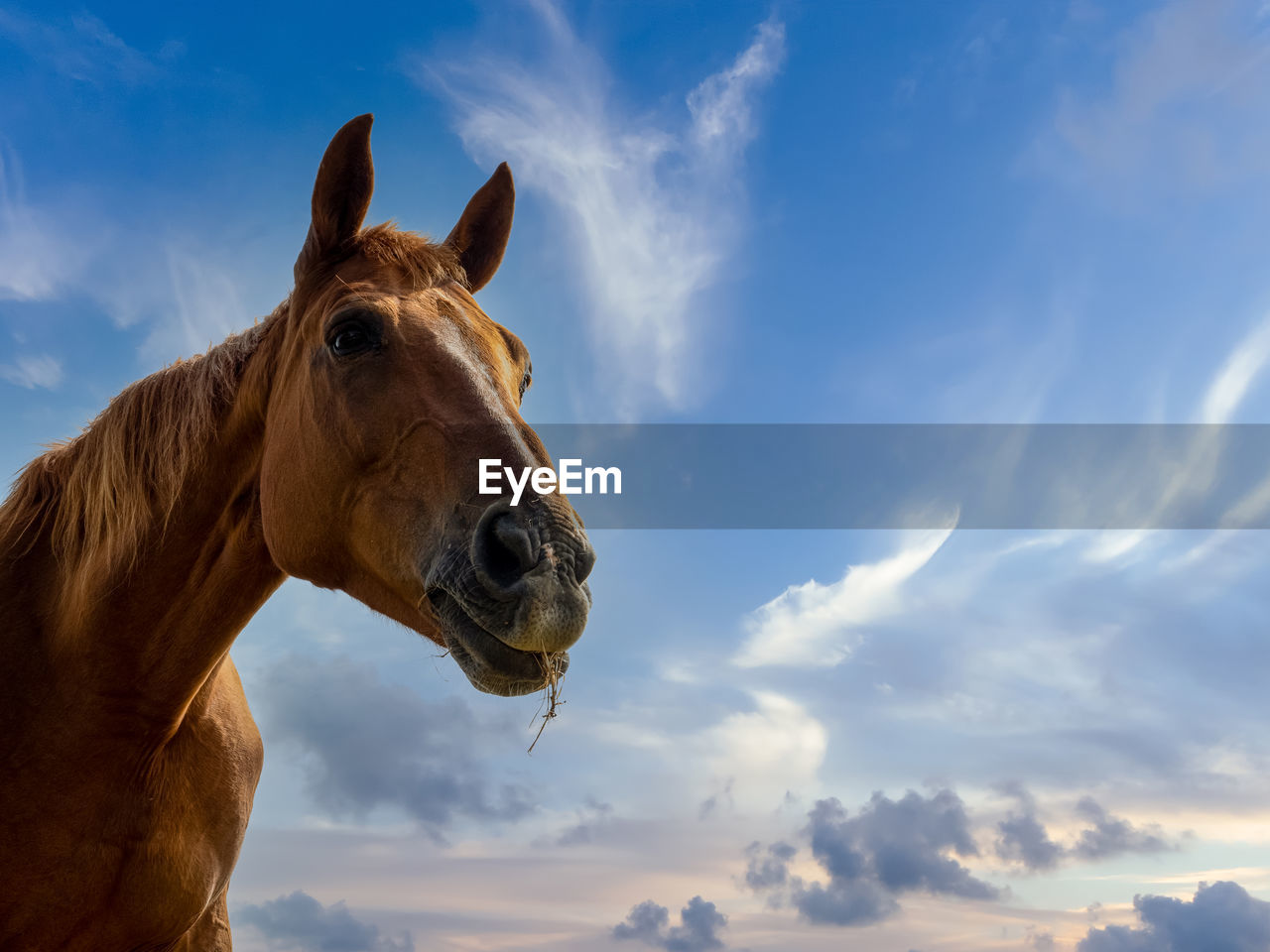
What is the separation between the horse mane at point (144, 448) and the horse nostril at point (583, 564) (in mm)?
1944

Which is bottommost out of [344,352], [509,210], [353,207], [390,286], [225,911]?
[225,911]

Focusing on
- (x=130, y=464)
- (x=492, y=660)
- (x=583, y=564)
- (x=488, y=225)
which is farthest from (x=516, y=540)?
(x=488, y=225)

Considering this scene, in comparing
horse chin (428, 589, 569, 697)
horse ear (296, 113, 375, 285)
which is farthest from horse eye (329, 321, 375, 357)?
horse chin (428, 589, 569, 697)

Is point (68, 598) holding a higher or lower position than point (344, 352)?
lower

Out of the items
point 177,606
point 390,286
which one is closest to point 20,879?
point 177,606

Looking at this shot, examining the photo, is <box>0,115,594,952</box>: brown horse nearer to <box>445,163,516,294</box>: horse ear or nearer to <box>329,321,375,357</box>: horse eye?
<box>329,321,375,357</box>: horse eye

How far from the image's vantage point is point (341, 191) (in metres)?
4.77

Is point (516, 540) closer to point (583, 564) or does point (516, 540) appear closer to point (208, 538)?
point (583, 564)

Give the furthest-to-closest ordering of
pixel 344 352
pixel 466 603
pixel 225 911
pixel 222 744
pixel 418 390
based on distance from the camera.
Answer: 1. pixel 225 911
2. pixel 222 744
3. pixel 344 352
4. pixel 418 390
5. pixel 466 603

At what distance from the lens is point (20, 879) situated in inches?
167

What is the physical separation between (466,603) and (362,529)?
2.67 feet

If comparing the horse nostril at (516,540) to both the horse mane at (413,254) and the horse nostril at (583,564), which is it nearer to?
the horse nostril at (583,564)

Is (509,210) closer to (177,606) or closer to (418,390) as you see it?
(418,390)

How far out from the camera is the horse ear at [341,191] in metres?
4.66
